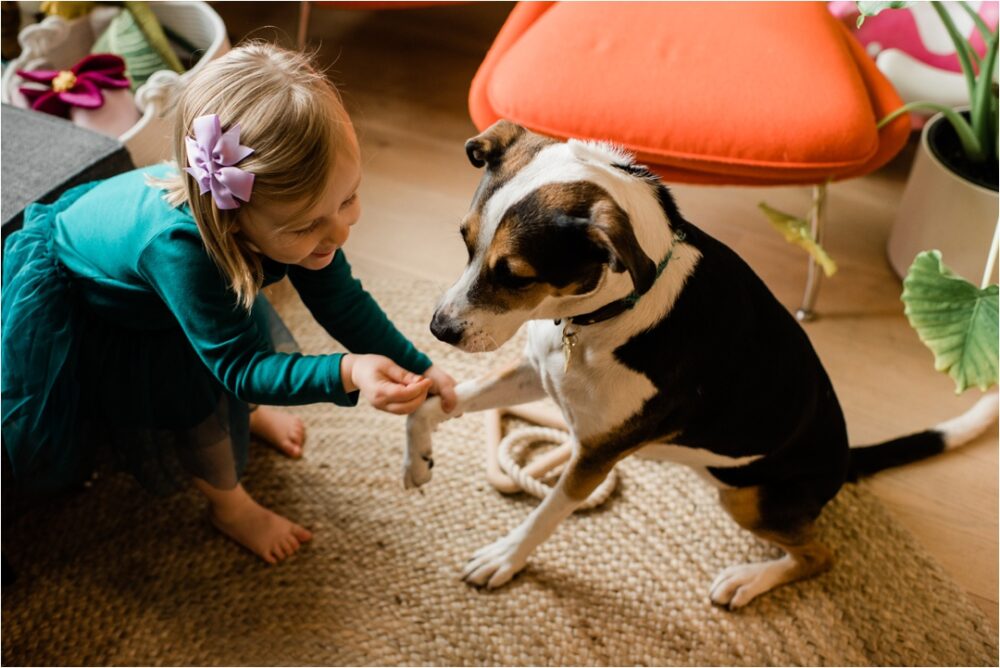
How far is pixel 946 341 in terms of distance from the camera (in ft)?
4.41

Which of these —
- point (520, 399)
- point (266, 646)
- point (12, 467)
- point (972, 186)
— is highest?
point (972, 186)

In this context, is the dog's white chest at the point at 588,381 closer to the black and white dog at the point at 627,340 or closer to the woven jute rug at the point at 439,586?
the black and white dog at the point at 627,340

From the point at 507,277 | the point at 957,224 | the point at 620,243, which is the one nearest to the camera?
the point at 620,243

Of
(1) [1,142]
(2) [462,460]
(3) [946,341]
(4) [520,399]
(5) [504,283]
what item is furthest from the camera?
(2) [462,460]

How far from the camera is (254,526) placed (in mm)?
1604

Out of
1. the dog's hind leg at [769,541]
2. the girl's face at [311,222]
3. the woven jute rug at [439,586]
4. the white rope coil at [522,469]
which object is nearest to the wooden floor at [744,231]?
the woven jute rug at [439,586]

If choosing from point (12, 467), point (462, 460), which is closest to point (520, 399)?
point (462, 460)

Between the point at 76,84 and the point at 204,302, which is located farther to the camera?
the point at 76,84

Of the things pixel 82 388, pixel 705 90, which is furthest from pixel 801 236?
pixel 82 388

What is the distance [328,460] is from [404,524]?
0.73ft

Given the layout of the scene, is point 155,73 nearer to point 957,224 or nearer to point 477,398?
point 477,398

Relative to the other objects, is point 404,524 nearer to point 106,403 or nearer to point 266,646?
point 266,646

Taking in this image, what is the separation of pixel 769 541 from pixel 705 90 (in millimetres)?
873

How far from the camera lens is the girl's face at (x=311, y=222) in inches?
45.6
